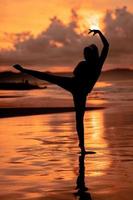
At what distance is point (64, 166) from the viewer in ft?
36.6

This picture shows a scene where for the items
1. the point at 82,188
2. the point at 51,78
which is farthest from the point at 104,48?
the point at 82,188

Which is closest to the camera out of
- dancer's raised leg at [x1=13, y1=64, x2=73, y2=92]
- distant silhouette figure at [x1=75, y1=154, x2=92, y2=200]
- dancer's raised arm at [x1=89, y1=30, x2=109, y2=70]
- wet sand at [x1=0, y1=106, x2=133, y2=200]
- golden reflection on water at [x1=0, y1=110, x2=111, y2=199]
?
distant silhouette figure at [x1=75, y1=154, x2=92, y2=200]

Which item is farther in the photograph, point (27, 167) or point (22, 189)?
point (27, 167)

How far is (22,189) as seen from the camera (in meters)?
8.84

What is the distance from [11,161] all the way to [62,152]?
1.74 meters

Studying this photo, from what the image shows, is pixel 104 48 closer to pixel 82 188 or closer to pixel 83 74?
pixel 83 74

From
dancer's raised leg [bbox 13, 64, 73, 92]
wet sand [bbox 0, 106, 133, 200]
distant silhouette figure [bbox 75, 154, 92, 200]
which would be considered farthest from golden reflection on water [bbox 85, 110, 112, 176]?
dancer's raised leg [bbox 13, 64, 73, 92]

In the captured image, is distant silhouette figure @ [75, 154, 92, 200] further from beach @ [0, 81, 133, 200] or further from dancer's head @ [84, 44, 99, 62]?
dancer's head @ [84, 44, 99, 62]

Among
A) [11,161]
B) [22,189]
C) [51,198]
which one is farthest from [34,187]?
[11,161]

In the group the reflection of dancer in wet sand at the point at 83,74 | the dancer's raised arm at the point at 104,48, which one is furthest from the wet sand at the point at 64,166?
the dancer's raised arm at the point at 104,48

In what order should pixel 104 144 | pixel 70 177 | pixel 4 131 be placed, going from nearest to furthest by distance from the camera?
pixel 70 177
pixel 104 144
pixel 4 131

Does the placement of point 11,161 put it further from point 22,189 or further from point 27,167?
point 22,189

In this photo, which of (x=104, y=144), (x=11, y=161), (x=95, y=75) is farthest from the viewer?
(x=104, y=144)

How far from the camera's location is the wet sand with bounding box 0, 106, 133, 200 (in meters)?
8.60
